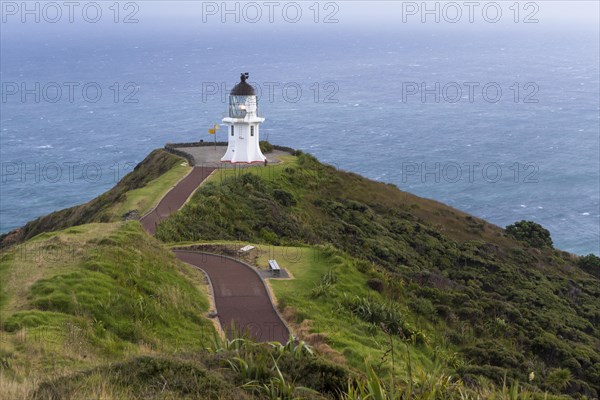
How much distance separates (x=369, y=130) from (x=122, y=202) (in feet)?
236

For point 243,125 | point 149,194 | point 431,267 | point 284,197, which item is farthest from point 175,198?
point 431,267

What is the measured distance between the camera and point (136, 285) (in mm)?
18906

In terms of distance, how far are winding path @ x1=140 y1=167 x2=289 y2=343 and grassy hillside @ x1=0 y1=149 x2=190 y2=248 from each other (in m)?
4.80

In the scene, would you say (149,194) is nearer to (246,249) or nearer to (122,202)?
(122,202)

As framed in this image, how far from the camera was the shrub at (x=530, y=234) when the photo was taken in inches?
1932

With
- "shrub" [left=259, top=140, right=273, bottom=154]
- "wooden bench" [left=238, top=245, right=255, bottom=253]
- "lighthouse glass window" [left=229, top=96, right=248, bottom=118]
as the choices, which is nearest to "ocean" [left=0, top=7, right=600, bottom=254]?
"shrub" [left=259, top=140, right=273, bottom=154]

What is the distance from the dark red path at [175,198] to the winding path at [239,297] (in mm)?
1472

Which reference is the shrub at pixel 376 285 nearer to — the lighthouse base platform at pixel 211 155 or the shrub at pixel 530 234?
the lighthouse base platform at pixel 211 155

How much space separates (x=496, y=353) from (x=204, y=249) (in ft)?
37.5

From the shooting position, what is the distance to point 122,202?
3634 cm

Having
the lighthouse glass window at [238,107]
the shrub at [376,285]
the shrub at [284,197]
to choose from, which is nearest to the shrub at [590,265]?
the shrub at [284,197]

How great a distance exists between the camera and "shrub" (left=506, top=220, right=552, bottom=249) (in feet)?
161

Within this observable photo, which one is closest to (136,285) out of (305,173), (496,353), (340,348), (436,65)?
(340,348)

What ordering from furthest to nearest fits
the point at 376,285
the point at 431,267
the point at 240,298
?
1. the point at 431,267
2. the point at 376,285
3. the point at 240,298
